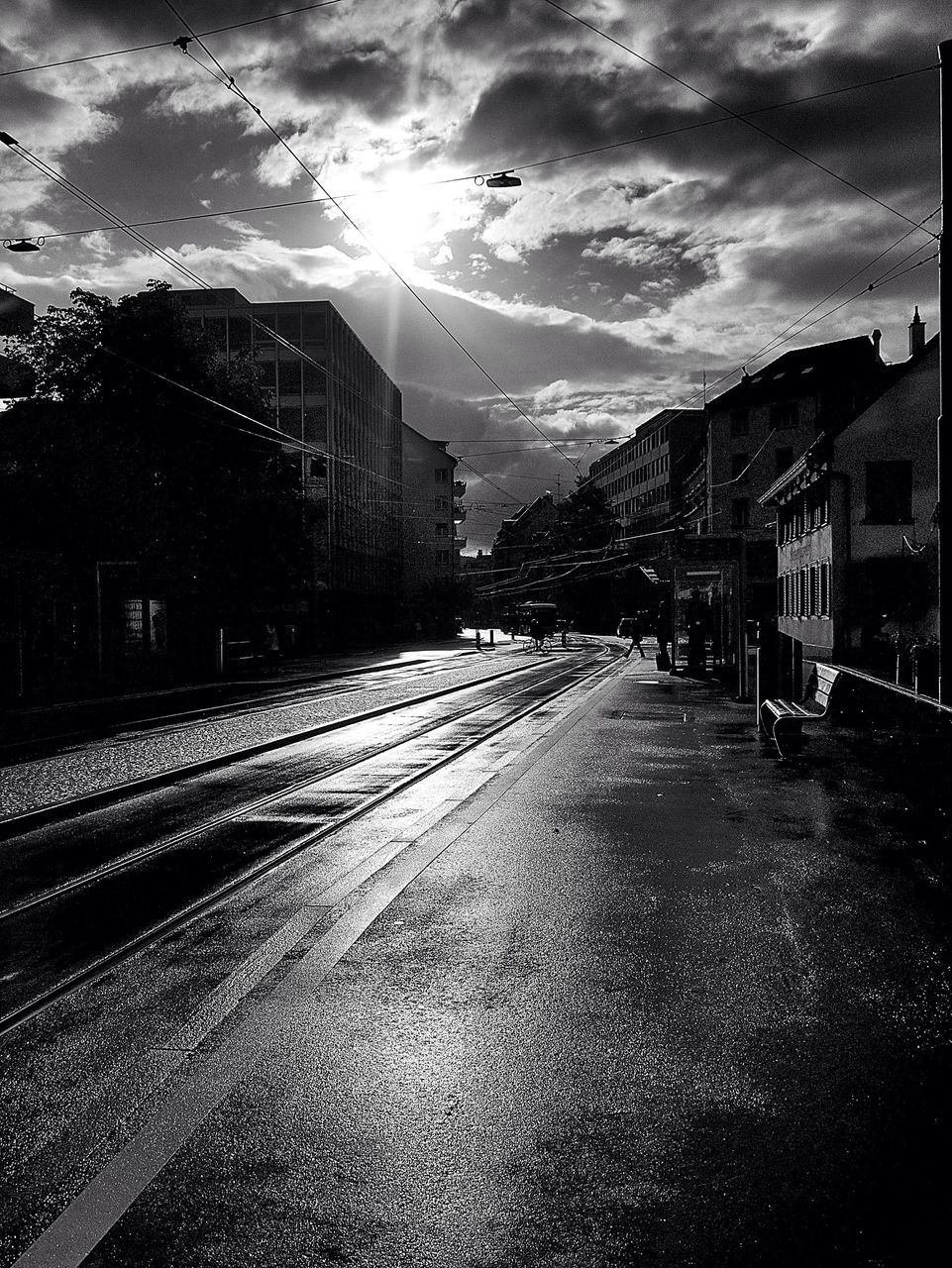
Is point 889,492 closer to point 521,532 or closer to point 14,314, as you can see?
point 14,314

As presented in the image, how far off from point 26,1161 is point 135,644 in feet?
103

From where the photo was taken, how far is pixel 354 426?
237 ft

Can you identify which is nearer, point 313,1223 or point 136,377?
point 313,1223

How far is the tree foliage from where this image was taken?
33062mm

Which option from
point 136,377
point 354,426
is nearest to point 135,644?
point 136,377

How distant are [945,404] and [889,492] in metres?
24.9

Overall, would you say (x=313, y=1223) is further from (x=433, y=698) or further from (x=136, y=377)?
(x=136, y=377)

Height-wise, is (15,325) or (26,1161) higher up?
(15,325)

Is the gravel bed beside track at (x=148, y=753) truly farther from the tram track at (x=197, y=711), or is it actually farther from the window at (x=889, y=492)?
the window at (x=889, y=492)

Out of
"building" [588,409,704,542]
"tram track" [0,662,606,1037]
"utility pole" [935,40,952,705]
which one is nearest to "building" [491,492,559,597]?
"building" [588,409,704,542]

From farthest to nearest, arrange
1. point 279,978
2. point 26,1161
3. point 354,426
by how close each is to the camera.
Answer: point 354,426 → point 279,978 → point 26,1161

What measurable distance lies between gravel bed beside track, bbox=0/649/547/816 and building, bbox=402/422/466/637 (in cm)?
5694

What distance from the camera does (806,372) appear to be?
62.2 meters

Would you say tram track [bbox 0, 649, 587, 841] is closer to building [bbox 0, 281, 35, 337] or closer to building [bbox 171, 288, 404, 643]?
building [bbox 0, 281, 35, 337]
